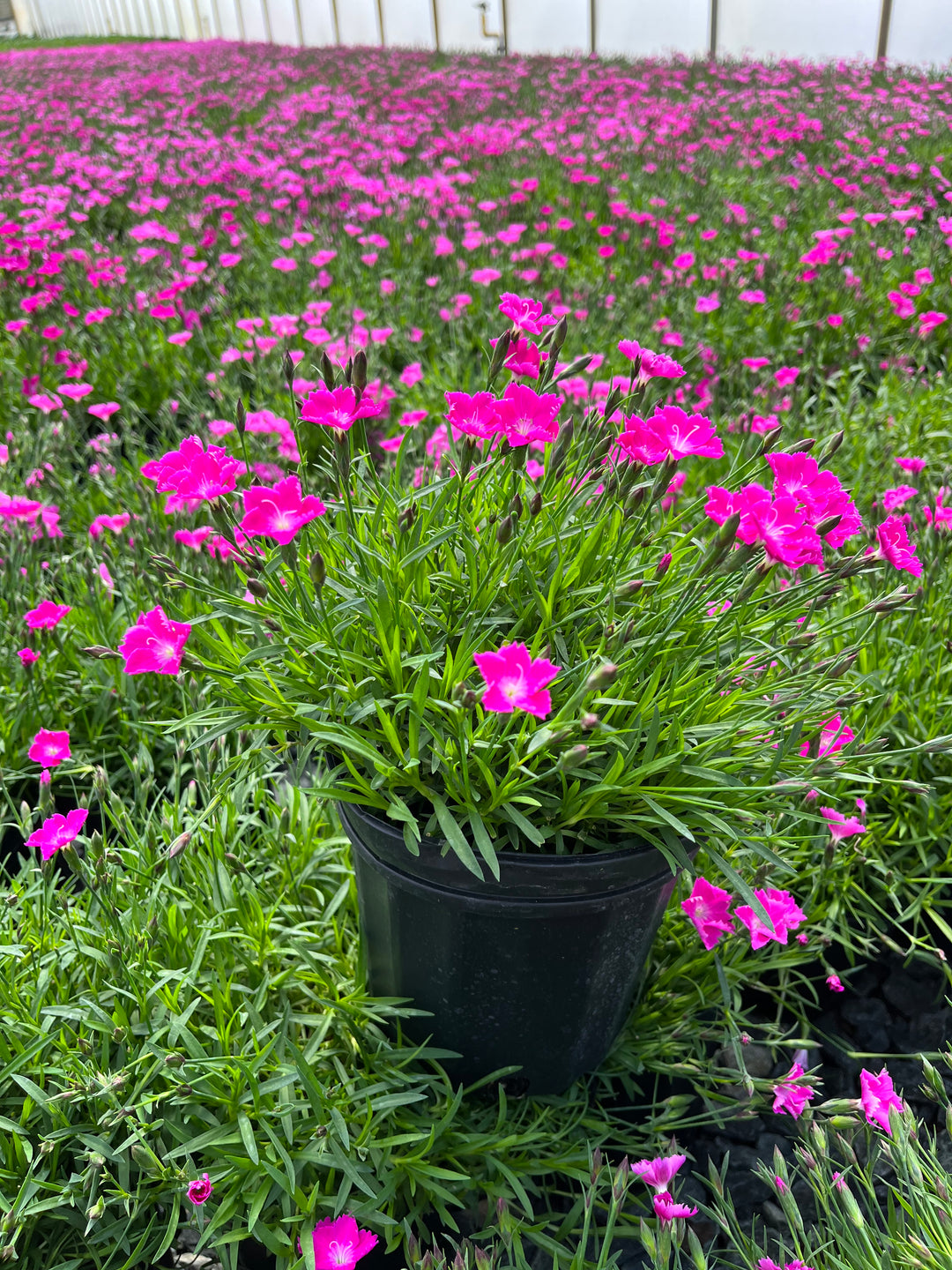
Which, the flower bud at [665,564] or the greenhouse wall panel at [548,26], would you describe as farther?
the greenhouse wall panel at [548,26]

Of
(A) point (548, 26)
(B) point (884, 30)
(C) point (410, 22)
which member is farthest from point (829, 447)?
(C) point (410, 22)

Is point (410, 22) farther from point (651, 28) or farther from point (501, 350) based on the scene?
point (501, 350)

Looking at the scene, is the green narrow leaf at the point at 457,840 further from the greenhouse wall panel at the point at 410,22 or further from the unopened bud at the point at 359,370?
the greenhouse wall panel at the point at 410,22

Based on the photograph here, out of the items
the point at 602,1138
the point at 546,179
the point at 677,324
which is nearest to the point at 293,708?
the point at 602,1138

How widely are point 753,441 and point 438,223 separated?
2.85 meters

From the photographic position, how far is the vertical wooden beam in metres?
9.62

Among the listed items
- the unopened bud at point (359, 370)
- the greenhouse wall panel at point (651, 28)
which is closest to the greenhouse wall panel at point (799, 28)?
the greenhouse wall panel at point (651, 28)

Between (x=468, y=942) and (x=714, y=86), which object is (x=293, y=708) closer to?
(x=468, y=942)

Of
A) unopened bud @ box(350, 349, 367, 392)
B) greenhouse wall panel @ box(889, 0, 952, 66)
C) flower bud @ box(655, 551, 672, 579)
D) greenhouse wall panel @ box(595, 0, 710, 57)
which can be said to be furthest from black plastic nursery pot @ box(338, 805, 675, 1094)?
greenhouse wall panel @ box(595, 0, 710, 57)

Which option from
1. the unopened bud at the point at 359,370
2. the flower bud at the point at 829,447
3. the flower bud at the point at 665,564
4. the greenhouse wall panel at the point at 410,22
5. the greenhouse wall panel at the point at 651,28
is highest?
the greenhouse wall panel at the point at 410,22

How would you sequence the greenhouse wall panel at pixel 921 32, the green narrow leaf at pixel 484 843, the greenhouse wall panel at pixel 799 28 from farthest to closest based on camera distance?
the greenhouse wall panel at pixel 799 28 < the greenhouse wall panel at pixel 921 32 < the green narrow leaf at pixel 484 843

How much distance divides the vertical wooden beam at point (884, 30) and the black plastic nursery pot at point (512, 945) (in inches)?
460

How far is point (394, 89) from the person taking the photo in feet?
28.5

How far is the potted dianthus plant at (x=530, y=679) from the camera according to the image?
110cm
